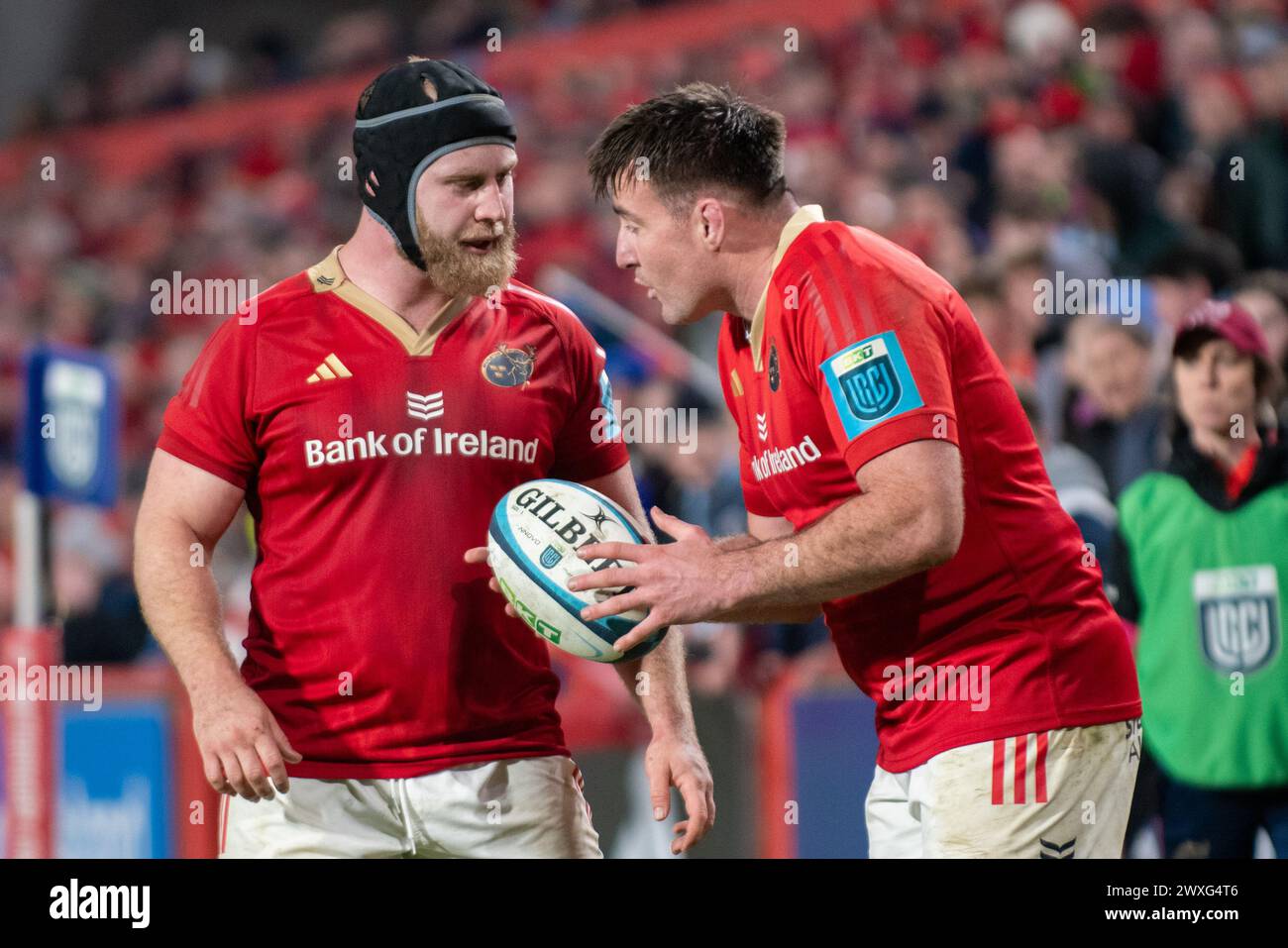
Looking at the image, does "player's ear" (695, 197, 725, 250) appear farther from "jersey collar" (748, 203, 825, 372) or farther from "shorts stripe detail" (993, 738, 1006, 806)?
"shorts stripe detail" (993, 738, 1006, 806)

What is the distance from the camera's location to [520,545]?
3.43 meters

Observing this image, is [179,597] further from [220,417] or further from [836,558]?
[836,558]

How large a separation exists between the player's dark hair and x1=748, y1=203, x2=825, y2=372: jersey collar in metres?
0.08

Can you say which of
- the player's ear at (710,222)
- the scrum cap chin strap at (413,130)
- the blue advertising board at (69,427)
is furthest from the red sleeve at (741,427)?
the blue advertising board at (69,427)

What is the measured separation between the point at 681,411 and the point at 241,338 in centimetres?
437

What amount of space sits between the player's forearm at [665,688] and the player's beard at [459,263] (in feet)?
3.06

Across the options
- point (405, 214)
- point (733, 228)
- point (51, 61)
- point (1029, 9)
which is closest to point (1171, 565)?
point (733, 228)

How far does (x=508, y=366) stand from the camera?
376 cm

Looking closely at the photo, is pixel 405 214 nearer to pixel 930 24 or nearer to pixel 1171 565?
pixel 1171 565

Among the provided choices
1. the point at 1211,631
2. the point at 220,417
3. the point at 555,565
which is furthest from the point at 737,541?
the point at 1211,631

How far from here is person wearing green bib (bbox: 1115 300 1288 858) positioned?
5.25 meters

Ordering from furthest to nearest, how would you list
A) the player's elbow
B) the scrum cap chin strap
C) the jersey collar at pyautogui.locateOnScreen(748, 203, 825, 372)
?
the scrum cap chin strap, the jersey collar at pyautogui.locateOnScreen(748, 203, 825, 372), the player's elbow

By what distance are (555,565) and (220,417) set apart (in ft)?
2.78

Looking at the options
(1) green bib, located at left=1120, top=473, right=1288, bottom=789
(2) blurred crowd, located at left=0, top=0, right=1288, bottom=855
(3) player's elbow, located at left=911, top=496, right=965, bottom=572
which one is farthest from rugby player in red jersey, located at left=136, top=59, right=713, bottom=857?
(2) blurred crowd, located at left=0, top=0, right=1288, bottom=855
